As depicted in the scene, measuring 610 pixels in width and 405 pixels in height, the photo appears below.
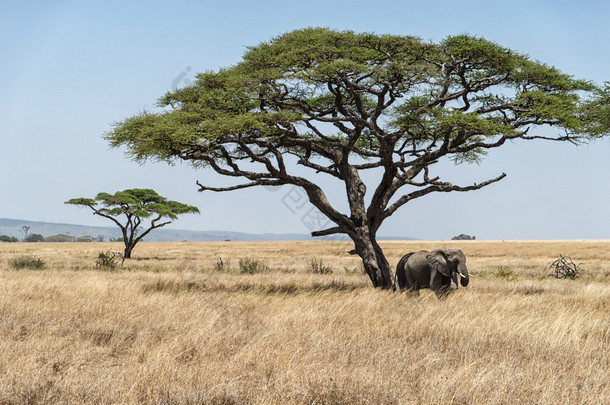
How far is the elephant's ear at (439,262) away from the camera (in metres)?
13.1

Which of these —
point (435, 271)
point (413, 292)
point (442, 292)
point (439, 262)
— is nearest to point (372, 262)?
point (413, 292)

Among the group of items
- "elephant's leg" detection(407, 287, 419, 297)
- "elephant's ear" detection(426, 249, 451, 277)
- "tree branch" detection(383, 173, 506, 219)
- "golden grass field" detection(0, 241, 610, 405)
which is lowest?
"elephant's leg" detection(407, 287, 419, 297)

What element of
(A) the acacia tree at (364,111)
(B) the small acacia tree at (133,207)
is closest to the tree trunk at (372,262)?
(A) the acacia tree at (364,111)

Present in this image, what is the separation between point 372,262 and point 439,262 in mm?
2908

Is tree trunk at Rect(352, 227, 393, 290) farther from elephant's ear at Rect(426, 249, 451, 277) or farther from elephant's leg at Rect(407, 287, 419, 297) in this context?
elephant's ear at Rect(426, 249, 451, 277)

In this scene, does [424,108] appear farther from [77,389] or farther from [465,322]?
[77,389]

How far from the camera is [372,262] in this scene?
51.5 feet

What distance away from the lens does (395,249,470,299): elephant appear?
42.7 feet

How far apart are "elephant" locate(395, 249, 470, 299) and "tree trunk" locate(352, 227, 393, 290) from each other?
0.84m

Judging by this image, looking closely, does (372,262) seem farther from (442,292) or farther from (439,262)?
(439,262)

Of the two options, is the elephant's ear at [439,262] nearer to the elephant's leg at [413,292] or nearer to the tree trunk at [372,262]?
the elephant's leg at [413,292]

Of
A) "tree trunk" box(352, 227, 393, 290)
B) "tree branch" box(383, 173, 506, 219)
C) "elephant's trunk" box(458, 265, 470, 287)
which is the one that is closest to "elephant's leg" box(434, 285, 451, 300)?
"elephant's trunk" box(458, 265, 470, 287)

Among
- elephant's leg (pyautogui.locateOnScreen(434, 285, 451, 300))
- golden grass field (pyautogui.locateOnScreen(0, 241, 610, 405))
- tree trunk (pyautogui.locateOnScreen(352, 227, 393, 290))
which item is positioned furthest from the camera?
tree trunk (pyautogui.locateOnScreen(352, 227, 393, 290))

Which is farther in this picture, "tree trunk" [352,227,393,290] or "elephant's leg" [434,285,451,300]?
"tree trunk" [352,227,393,290]
